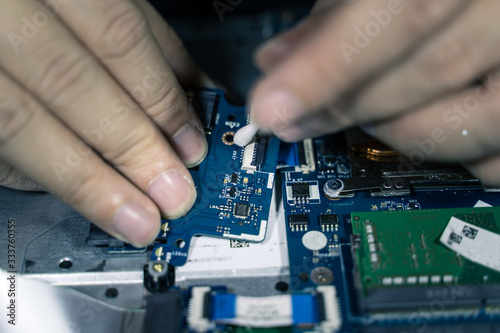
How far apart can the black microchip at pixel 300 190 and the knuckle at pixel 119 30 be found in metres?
1.49

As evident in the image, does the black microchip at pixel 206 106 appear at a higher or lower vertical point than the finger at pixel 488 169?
higher

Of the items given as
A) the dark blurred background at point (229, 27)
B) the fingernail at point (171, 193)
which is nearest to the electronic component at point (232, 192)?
the fingernail at point (171, 193)

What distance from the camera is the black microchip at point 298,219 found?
3424mm

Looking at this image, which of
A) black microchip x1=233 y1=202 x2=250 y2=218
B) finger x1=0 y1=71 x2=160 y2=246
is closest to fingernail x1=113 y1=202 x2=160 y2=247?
finger x1=0 y1=71 x2=160 y2=246

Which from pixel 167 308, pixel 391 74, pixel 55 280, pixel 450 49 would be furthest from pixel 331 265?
pixel 55 280

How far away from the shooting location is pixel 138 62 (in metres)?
3.20

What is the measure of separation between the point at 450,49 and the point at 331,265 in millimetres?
1530

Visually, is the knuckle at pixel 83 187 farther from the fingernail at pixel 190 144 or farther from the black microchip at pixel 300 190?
the black microchip at pixel 300 190

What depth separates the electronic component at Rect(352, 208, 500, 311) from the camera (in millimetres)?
2885

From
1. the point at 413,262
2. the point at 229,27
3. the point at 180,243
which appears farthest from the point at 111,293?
the point at 229,27

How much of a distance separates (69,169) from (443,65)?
7.35ft

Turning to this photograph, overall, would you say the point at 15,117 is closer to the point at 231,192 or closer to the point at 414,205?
the point at 231,192

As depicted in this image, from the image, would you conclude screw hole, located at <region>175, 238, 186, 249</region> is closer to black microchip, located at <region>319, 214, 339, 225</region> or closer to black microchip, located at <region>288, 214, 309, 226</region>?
black microchip, located at <region>288, 214, 309, 226</region>

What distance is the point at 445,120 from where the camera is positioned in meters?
2.84
